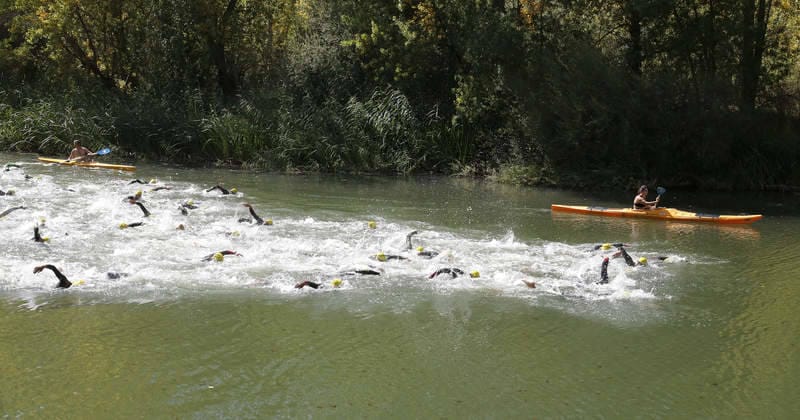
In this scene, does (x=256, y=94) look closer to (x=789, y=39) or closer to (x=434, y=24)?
(x=434, y=24)

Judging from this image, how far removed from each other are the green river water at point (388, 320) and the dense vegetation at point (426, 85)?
6.05 m

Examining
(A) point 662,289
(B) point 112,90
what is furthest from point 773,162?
(B) point 112,90

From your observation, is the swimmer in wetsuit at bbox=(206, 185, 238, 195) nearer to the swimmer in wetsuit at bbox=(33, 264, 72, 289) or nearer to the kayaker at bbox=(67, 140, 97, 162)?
the kayaker at bbox=(67, 140, 97, 162)

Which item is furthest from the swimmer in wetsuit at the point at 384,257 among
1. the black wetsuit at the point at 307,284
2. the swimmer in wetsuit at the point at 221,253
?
the swimmer in wetsuit at the point at 221,253

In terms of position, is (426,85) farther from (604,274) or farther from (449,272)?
(604,274)

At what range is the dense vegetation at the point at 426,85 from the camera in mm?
21547

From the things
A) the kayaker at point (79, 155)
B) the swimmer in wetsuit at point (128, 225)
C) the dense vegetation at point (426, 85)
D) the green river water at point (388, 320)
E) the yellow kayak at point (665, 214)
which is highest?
the dense vegetation at point (426, 85)

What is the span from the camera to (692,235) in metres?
15.3

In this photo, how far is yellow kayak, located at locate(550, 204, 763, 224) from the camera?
16.6 meters

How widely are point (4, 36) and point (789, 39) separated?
104 ft

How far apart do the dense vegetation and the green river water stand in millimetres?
6047

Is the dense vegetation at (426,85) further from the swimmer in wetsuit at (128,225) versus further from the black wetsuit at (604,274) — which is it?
the black wetsuit at (604,274)

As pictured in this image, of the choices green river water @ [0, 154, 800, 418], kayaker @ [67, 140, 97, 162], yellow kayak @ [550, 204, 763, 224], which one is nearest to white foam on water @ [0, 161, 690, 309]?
green river water @ [0, 154, 800, 418]

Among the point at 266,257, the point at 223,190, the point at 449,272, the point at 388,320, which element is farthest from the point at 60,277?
the point at 223,190
